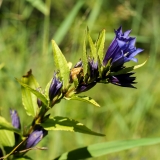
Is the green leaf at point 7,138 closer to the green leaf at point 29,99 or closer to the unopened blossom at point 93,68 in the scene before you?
the green leaf at point 29,99

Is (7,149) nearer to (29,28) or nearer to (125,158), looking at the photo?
(29,28)

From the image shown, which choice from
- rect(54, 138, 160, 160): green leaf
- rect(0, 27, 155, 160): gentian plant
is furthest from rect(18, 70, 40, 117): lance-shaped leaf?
rect(54, 138, 160, 160): green leaf

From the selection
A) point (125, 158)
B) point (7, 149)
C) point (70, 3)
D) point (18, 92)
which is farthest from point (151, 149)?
point (70, 3)

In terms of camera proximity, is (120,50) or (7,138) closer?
(120,50)

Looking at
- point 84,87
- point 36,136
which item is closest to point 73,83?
point 84,87

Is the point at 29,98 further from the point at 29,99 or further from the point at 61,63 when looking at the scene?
the point at 61,63

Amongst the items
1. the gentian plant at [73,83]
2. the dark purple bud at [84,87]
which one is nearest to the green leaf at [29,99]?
the gentian plant at [73,83]
